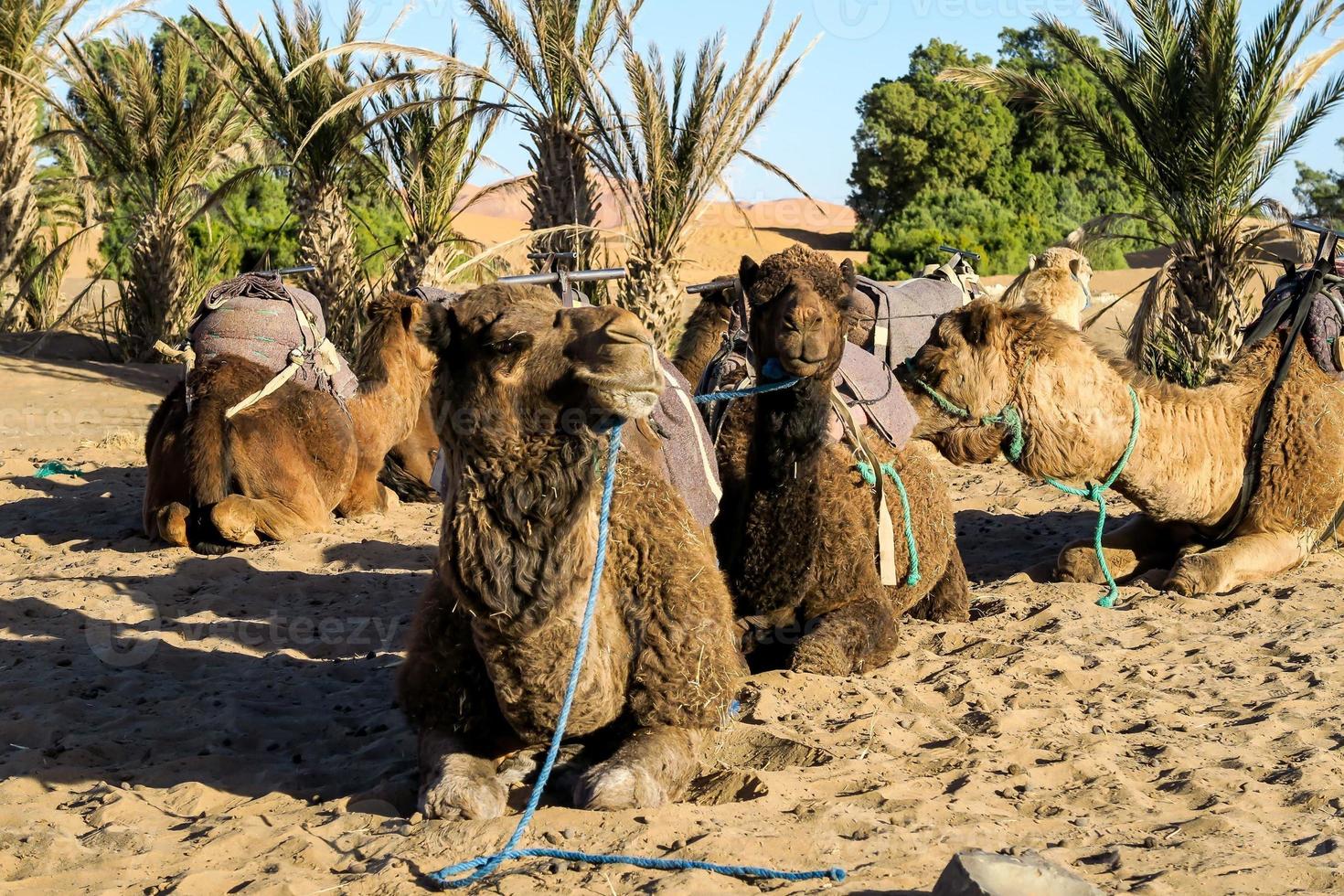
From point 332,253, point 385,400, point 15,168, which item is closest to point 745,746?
point 385,400

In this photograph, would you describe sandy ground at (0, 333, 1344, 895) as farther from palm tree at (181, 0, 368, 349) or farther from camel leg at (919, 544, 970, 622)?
palm tree at (181, 0, 368, 349)

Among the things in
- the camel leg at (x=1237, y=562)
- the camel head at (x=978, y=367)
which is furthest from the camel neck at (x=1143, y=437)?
the camel leg at (x=1237, y=562)

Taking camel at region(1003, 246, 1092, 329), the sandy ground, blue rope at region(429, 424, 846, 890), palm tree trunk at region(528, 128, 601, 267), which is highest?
palm tree trunk at region(528, 128, 601, 267)

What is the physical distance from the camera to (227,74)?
15.4 metres

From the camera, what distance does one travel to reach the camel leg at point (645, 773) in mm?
3826

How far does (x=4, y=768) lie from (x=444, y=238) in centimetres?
1090

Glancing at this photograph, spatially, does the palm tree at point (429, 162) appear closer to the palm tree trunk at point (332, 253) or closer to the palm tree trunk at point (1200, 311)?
the palm tree trunk at point (332, 253)

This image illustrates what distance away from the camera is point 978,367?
238 inches

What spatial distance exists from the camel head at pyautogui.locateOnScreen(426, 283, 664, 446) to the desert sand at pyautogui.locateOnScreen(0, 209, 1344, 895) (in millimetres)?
1137

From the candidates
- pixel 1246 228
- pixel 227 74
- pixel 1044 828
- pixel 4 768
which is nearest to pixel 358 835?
pixel 4 768

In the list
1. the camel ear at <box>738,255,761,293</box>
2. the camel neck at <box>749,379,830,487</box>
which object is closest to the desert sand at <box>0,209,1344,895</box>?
the camel neck at <box>749,379,830,487</box>

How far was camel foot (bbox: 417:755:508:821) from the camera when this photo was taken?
3.86m

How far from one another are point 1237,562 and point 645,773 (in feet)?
14.5

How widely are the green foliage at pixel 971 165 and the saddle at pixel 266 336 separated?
2602 cm
